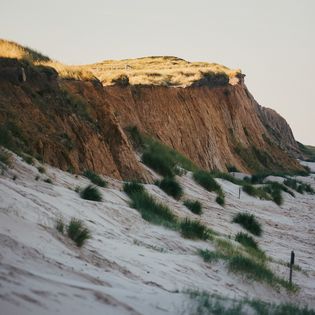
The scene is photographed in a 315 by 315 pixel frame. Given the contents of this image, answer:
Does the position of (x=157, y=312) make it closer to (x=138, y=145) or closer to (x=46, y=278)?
(x=46, y=278)

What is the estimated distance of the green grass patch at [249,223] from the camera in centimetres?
1426

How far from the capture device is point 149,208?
460 inches

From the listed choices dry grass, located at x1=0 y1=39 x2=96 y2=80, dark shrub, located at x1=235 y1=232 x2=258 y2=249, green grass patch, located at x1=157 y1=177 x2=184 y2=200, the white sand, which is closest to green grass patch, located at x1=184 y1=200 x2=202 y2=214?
green grass patch, located at x1=157 y1=177 x2=184 y2=200

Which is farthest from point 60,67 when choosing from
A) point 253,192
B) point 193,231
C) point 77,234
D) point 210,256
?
point 77,234

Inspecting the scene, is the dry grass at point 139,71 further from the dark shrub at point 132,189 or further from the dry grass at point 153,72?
the dark shrub at point 132,189

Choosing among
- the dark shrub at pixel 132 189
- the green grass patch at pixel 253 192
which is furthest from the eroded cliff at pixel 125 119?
the green grass patch at pixel 253 192

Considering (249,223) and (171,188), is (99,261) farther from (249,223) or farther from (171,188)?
(171,188)

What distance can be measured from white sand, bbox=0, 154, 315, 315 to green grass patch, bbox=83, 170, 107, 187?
9.5 inches

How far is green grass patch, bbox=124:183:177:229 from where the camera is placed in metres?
10.5

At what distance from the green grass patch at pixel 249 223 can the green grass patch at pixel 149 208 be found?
311cm

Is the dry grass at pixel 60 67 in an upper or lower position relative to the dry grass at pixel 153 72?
lower

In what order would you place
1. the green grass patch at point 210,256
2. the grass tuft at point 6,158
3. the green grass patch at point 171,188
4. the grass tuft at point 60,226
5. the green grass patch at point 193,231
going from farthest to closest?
1. the green grass patch at point 171,188
2. the green grass patch at point 193,231
3. the grass tuft at point 6,158
4. the green grass patch at point 210,256
5. the grass tuft at point 60,226

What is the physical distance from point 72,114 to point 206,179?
22.8 ft

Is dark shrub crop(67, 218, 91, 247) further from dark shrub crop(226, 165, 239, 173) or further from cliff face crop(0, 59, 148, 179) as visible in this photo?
dark shrub crop(226, 165, 239, 173)
